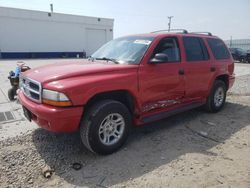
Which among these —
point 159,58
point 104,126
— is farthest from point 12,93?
point 159,58

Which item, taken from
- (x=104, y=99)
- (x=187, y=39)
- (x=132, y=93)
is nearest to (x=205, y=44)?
(x=187, y=39)

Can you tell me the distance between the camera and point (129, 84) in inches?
145

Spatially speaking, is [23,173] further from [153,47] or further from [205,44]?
[205,44]

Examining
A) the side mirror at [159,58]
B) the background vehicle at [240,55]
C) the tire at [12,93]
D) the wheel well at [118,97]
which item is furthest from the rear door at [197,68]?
the background vehicle at [240,55]

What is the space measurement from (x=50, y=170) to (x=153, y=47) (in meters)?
2.59

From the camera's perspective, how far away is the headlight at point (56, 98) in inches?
120

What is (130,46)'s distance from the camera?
14.3 feet

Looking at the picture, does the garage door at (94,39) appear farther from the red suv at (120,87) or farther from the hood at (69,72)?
the hood at (69,72)

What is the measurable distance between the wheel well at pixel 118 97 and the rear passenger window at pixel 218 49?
2.87 m

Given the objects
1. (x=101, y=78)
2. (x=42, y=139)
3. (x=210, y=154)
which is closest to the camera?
(x=101, y=78)

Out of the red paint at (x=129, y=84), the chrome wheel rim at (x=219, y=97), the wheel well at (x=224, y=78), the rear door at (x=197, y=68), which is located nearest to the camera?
the red paint at (x=129, y=84)

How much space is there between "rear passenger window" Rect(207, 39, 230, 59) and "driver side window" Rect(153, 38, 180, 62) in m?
1.39

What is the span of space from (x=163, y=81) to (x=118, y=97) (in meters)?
0.92

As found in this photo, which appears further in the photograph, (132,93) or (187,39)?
(187,39)
